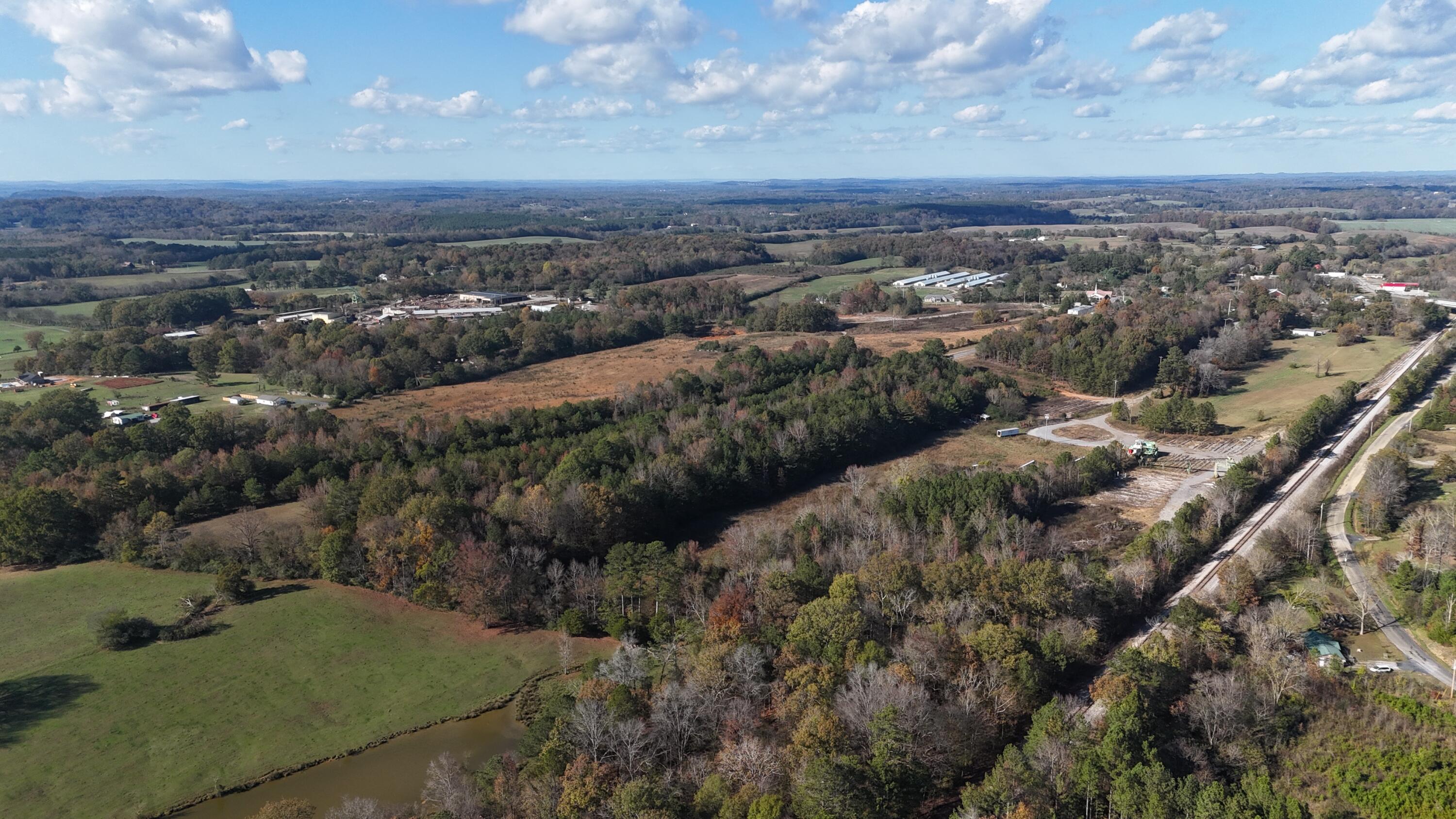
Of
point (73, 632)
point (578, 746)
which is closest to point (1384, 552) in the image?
point (578, 746)

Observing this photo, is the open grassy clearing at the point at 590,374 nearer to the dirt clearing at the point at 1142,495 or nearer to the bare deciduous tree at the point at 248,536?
the bare deciduous tree at the point at 248,536

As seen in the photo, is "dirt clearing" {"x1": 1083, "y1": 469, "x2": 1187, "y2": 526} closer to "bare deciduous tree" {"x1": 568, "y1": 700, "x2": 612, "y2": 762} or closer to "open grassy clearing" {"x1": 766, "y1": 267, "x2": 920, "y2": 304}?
"bare deciduous tree" {"x1": 568, "y1": 700, "x2": 612, "y2": 762}

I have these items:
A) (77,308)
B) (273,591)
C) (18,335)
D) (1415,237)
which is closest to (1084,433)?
(273,591)

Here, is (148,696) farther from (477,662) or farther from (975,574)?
(975,574)

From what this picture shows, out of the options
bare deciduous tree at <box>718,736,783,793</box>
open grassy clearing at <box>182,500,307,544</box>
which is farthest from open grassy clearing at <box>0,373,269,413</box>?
bare deciduous tree at <box>718,736,783,793</box>

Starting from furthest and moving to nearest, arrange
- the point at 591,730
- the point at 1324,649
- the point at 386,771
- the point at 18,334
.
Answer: the point at 18,334, the point at 1324,649, the point at 386,771, the point at 591,730

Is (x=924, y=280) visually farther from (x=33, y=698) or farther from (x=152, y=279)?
(x=33, y=698)
